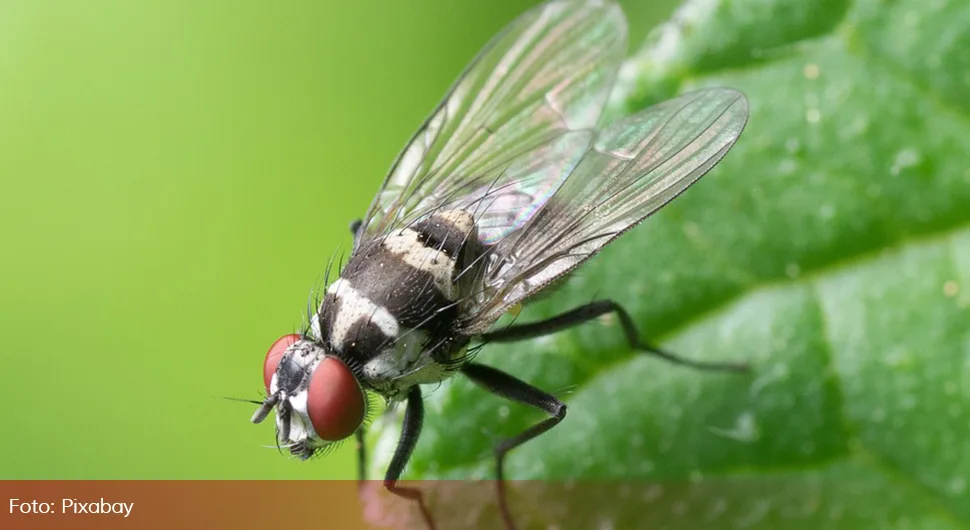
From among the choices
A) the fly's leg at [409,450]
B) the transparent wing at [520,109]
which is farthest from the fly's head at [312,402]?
the transparent wing at [520,109]

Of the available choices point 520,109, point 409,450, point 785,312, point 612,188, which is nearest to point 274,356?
point 409,450

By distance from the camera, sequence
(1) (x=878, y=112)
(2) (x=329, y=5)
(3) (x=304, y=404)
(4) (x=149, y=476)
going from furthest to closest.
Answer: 1. (2) (x=329, y=5)
2. (4) (x=149, y=476)
3. (1) (x=878, y=112)
4. (3) (x=304, y=404)

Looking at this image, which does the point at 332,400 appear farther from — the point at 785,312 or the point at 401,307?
the point at 785,312

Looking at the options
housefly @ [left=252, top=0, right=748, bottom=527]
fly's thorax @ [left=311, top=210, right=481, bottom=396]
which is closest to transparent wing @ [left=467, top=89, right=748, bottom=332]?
housefly @ [left=252, top=0, right=748, bottom=527]

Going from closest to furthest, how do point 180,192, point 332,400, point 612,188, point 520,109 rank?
point 332,400, point 612,188, point 520,109, point 180,192

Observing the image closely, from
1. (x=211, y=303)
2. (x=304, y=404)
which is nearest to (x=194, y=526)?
(x=211, y=303)

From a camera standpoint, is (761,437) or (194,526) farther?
(194,526)

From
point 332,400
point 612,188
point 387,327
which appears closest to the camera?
point 332,400

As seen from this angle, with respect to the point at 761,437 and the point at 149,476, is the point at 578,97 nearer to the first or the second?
the point at 761,437
